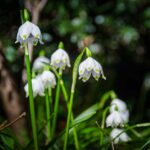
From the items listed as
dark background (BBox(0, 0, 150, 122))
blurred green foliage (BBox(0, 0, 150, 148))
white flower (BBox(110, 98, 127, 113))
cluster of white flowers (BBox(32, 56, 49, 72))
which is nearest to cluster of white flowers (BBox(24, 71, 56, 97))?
cluster of white flowers (BBox(32, 56, 49, 72))

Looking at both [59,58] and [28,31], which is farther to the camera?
[59,58]

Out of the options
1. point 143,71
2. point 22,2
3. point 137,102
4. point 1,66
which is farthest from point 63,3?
point 143,71

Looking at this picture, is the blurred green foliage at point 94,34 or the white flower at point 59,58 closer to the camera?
the white flower at point 59,58

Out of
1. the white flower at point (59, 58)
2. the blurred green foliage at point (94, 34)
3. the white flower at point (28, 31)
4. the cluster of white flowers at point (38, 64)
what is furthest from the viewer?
the blurred green foliage at point (94, 34)

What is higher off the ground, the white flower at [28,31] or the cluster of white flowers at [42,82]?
the white flower at [28,31]

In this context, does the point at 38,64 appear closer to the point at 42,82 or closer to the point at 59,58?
the point at 42,82

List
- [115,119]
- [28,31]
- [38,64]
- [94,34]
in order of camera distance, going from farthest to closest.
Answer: [94,34]
[38,64]
[115,119]
[28,31]

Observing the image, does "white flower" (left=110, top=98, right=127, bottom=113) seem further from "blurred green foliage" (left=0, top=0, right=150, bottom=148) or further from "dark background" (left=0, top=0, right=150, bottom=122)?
"dark background" (left=0, top=0, right=150, bottom=122)

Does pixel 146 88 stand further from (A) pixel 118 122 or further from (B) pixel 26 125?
(A) pixel 118 122

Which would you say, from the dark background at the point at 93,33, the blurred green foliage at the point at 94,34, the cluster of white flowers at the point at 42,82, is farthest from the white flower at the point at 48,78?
the dark background at the point at 93,33

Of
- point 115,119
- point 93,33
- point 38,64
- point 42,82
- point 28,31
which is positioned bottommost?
point 115,119

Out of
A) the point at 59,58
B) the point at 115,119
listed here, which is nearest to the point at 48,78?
the point at 59,58

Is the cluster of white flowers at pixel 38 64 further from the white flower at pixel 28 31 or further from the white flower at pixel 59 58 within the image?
the white flower at pixel 28 31
